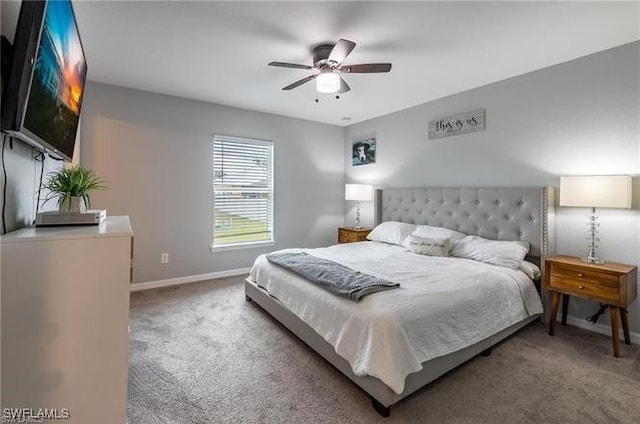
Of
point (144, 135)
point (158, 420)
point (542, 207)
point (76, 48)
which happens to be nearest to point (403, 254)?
point (542, 207)

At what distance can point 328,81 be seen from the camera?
2426 millimetres

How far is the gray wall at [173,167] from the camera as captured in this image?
3.38m

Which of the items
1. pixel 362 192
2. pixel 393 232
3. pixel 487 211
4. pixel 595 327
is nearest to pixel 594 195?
pixel 487 211

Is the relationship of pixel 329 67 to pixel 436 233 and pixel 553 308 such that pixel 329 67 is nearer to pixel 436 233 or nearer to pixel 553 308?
pixel 436 233

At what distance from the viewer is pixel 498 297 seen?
2.24 meters

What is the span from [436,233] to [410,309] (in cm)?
193

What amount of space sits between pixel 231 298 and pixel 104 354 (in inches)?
84.9

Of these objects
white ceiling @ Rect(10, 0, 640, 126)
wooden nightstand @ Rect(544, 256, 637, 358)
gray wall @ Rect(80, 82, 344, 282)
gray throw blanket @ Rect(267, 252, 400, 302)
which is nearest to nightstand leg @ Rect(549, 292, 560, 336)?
wooden nightstand @ Rect(544, 256, 637, 358)

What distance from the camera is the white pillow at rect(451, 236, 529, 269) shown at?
2.69 metres

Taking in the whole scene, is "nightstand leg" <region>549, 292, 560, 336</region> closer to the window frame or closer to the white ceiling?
the white ceiling

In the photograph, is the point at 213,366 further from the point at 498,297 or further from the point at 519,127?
the point at 519,127

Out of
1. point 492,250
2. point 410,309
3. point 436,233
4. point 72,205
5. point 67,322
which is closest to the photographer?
point 67,322

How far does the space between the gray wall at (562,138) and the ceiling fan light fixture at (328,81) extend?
4.39 feet

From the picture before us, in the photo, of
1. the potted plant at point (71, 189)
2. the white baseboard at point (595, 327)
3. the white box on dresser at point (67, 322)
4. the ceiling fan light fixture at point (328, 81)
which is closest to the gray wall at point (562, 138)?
the white baseboard at point (595, 327)
